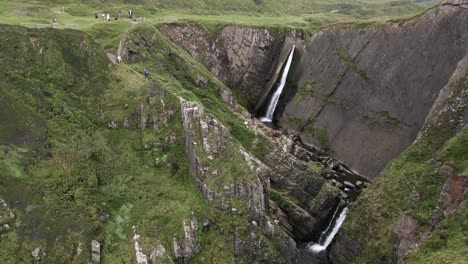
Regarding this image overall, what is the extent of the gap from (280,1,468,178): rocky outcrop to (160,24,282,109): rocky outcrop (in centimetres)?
731

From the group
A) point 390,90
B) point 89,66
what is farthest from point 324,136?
point 89,66

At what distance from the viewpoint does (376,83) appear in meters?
45.2

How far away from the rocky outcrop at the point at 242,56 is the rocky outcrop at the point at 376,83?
24.0ft

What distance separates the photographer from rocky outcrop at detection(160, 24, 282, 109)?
5856 centimetres

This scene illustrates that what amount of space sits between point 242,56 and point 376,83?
69.3ft

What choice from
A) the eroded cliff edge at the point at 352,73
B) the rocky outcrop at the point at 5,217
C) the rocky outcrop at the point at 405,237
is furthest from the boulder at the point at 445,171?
the rocky outcrop at the point at 5,217

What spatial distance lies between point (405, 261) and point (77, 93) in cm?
2998

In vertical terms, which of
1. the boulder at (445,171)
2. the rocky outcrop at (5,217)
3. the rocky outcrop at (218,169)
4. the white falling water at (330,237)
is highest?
the boulder at (445,171)

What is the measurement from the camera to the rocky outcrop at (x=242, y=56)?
192 ft

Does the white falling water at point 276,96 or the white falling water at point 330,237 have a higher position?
the white falling water at point 276,96

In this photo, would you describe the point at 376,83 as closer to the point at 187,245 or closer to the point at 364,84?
the point at 364,84

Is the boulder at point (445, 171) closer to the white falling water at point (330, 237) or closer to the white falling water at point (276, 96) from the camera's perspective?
the white falling water at point (330, 237)

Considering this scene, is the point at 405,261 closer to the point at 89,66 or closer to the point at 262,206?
the point at 262,206

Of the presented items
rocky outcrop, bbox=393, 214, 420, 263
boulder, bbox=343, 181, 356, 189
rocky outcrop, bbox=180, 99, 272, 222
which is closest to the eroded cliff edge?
boulder, bbox=343, 181, 356, 189
